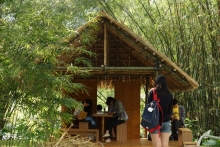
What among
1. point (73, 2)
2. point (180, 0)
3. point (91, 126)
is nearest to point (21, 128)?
point (91, 126)

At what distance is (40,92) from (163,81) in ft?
5.31

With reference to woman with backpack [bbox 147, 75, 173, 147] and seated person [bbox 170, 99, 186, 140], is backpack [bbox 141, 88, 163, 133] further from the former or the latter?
seated person [bbox 170, 99, 186, 140]

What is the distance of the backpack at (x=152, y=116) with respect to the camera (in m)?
4.69

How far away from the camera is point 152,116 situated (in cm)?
475

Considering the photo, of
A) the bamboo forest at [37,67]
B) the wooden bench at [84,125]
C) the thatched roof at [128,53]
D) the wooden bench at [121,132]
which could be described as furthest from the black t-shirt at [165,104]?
the wooden bench at [121,132]

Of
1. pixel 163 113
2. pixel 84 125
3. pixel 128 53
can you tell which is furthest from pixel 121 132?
pixel 163 113

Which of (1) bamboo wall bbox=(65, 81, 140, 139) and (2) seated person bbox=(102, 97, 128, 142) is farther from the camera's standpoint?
(1) bamboo wall bbox=(65, 81, 140, 139)

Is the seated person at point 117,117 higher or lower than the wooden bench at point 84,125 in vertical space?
higher

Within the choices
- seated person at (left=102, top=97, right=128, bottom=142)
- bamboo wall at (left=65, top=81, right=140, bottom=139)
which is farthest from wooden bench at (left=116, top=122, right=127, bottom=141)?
bamboo wall at (left=65, top=81, right=140, bottom=139)

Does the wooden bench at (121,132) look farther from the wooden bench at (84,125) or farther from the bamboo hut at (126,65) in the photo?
the bamboo hut at (126,65)

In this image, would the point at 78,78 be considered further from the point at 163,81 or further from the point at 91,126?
the point at 163,81

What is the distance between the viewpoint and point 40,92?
16.5 ft

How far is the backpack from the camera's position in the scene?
15.4 feet

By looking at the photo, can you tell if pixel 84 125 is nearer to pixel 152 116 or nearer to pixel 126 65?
pixel 126 65
